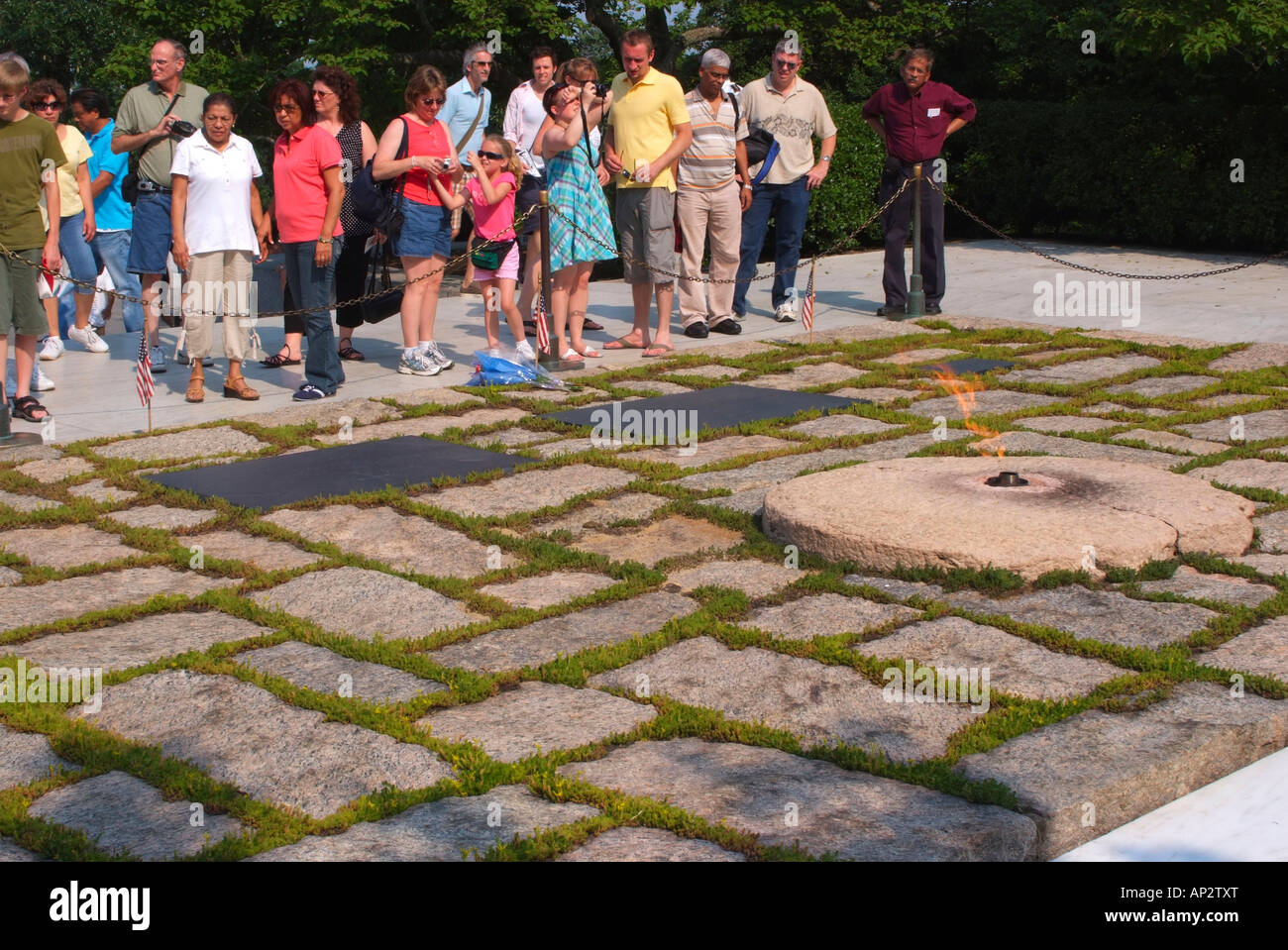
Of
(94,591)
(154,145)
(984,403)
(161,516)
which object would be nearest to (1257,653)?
(94,591)

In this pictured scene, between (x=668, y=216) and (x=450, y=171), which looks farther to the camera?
(x=668, y=216)

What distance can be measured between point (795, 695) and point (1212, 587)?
1624 millimetres

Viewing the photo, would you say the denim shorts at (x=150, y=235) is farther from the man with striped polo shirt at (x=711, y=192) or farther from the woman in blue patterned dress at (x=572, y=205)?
the man with striped polo shirt at (x=711, y=192)

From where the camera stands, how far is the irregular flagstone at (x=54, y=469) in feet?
21.8

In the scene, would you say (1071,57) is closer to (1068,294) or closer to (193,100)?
(1068,294)

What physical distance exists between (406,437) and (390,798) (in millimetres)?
4063

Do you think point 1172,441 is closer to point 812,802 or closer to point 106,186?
point 812,802

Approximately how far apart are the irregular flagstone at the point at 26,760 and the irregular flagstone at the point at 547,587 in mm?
1600

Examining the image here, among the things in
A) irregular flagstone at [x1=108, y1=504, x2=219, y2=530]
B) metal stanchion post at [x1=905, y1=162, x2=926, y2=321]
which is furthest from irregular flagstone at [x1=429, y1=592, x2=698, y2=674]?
metal stanchion post at [x1=905, y1=162, x2=926, y2=321]

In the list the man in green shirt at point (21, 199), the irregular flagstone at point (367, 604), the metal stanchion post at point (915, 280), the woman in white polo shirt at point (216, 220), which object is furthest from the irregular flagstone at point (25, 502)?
the metal stanchion post at point (915, 280)

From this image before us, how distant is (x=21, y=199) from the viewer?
7.38m
